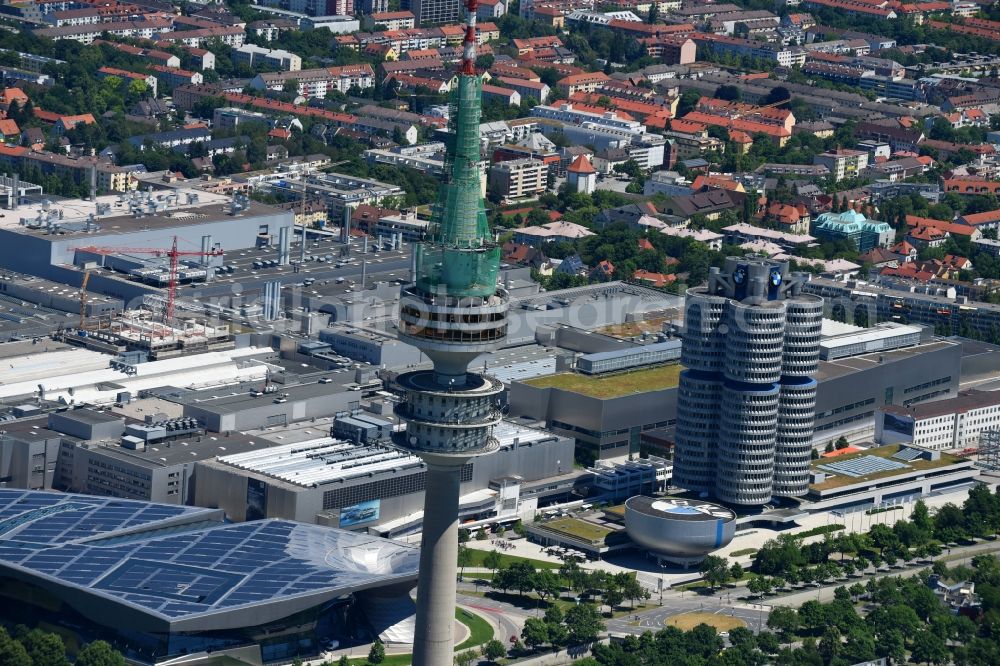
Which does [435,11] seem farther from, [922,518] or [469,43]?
[469,43]

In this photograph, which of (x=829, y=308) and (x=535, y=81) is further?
(x=535, y=81)

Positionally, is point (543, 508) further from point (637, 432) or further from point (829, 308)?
point (829, 308)

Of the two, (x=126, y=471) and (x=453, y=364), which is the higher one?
(x=453, y=364)

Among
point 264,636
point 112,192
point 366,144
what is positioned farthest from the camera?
point 366,144

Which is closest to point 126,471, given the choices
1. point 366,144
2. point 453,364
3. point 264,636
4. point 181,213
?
point 264,636

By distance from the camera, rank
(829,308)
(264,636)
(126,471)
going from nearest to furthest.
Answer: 1. (264,636)
2. (126,471)
3. (829,308)

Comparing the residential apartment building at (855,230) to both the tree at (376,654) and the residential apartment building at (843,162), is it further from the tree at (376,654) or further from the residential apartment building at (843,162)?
the tree at (376,654)

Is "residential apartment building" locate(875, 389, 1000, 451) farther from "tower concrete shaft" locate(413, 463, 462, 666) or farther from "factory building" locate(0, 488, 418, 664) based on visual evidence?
"tower concrete shaft" locate(413, 463, 462, 666)
